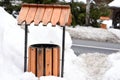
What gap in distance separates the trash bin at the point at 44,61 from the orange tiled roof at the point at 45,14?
610mm

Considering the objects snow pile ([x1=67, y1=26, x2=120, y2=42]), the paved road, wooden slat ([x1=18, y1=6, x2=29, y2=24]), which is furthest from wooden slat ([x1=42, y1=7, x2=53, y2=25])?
snow pile ([x1=67, y1=26, x2=120, y2=42])

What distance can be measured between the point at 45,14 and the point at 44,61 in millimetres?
1094

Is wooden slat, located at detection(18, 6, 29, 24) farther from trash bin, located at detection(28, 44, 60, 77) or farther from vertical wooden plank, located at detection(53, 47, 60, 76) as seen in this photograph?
vertical wooden plank, located at detection(53, 47, 60, 76)

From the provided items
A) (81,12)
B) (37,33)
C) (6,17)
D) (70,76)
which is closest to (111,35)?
(81,12)

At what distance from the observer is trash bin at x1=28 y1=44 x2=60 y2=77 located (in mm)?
8133

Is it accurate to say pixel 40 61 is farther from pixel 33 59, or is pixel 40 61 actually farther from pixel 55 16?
pixel 55 16

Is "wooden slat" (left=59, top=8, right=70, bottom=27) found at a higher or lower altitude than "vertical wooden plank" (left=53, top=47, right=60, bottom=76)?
higher

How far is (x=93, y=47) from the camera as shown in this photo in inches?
573

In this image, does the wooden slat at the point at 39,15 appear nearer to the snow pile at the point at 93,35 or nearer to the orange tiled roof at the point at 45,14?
the orange tiled roof at the point at 45,14

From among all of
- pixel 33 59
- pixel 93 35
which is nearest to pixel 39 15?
pixel 33 59

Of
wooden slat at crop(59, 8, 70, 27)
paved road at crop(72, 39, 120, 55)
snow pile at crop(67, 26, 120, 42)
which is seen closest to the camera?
wooden slat at crop(59, 8, 70, 27)

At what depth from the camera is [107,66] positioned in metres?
10.2

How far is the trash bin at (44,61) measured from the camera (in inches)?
320

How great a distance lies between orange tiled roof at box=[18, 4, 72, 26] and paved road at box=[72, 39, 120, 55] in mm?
4821
